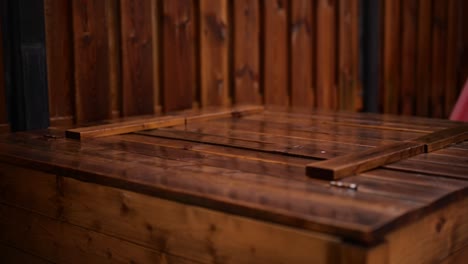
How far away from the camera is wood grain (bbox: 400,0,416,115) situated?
14.6ft

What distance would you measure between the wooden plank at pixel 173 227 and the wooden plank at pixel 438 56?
12.0ft

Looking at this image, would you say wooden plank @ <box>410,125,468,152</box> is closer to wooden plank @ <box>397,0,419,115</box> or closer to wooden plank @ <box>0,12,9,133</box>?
wooden plank @ <box>0,12,9,133</box>

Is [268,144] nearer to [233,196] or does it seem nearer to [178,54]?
[233,196]

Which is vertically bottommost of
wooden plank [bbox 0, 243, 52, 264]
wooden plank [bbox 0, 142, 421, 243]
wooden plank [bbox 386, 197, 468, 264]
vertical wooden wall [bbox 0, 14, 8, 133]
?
wooden plank [bbox 0, 243, 52, 264]

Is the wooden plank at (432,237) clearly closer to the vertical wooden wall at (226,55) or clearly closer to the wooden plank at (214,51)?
the vertical wooden wall at (226,55)

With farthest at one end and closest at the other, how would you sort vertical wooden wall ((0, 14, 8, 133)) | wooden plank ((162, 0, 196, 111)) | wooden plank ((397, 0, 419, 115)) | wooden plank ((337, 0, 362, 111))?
wooden plank ((397, 0, 419, 115)) → wooden plank ((337, 0, 362, 111)) → wooden plank ((162, 0, 196, 111)) → vertical wooden wall ((0, 14, 8, 133))

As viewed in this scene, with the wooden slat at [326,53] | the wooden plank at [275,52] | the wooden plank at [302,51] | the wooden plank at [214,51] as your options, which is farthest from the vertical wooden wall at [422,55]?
the wooden plank at [214,51]

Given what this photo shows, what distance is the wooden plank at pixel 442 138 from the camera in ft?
6.26

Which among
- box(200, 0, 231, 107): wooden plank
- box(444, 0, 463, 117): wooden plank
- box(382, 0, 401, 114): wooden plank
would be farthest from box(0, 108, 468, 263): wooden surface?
box(444, 0, 463, 117): wooden plank

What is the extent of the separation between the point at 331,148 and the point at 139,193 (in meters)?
0.66

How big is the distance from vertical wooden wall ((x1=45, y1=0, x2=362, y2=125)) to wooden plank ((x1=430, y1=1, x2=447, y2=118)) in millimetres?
Answer: 1048

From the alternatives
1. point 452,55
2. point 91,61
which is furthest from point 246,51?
point 452,55

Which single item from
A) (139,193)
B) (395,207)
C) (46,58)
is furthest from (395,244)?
(46,58)

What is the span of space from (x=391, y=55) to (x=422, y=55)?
18.3 inches
